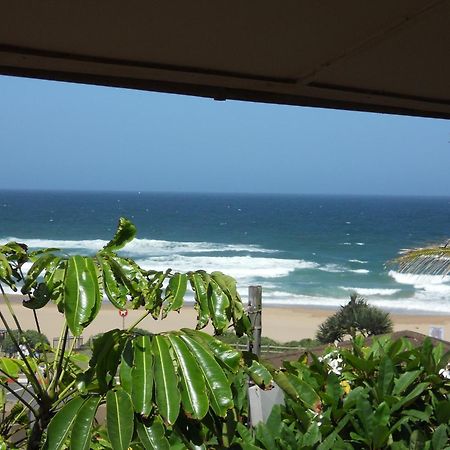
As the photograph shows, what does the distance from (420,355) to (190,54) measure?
85 centimetres

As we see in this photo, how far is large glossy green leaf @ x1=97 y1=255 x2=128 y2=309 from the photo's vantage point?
99cm

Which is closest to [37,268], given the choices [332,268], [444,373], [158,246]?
[444,373]

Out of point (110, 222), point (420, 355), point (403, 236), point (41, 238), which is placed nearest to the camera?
point (420, 355)

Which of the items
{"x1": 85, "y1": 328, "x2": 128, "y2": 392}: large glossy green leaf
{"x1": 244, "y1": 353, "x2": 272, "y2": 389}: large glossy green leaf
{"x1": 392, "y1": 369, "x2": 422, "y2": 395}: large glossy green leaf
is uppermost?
{"x1": 85, "y1": 328, "x2": 128, "y2": 392}: large glossy green leaf

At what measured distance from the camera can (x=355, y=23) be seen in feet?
3.50

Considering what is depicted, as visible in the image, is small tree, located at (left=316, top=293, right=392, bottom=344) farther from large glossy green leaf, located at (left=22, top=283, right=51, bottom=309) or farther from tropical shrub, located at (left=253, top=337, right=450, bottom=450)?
large glossy green leaf, located at (left=22, top=283, right=51, bottom=309)

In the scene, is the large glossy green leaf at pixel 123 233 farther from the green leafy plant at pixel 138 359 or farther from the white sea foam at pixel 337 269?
the white sea foam at pixel 337 269

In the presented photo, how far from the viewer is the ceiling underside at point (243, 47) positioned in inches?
38.7

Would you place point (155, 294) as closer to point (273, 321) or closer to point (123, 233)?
point (123, 233)

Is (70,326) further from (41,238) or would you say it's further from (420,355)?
(41,238)

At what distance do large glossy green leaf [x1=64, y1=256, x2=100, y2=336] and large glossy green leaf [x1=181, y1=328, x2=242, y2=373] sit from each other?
0.58 feet

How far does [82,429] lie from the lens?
0.98 m

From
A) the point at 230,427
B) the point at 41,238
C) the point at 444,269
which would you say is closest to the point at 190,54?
the point at 230,427

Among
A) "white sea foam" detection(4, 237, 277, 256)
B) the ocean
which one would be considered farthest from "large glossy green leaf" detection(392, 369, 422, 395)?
"white sea foam" detection(4, 237, 277, 256)
